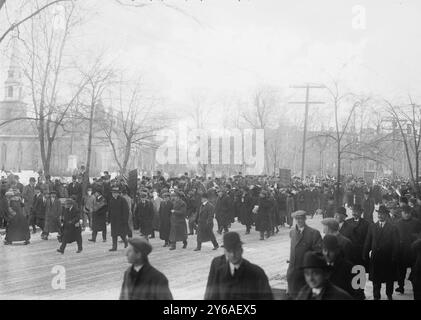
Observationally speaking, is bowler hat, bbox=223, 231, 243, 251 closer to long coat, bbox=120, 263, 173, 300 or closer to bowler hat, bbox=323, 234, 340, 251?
long coat, bbox=120, 263, 173, 300

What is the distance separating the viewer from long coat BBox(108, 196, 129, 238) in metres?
12.8

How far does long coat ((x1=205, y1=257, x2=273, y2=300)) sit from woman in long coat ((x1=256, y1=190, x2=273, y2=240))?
10476 mm

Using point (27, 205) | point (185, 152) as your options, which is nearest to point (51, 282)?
point (27, 205)

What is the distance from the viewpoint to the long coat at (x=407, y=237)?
8.76 meters

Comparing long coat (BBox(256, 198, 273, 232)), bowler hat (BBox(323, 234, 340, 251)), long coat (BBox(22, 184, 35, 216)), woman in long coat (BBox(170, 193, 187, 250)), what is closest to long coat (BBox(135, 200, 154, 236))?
woman in long coat (BBox(170, 193, 187, 250))

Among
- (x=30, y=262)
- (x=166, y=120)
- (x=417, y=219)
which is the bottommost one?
(x=30, y=262)

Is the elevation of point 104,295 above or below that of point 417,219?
below

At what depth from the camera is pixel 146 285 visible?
4.78m
